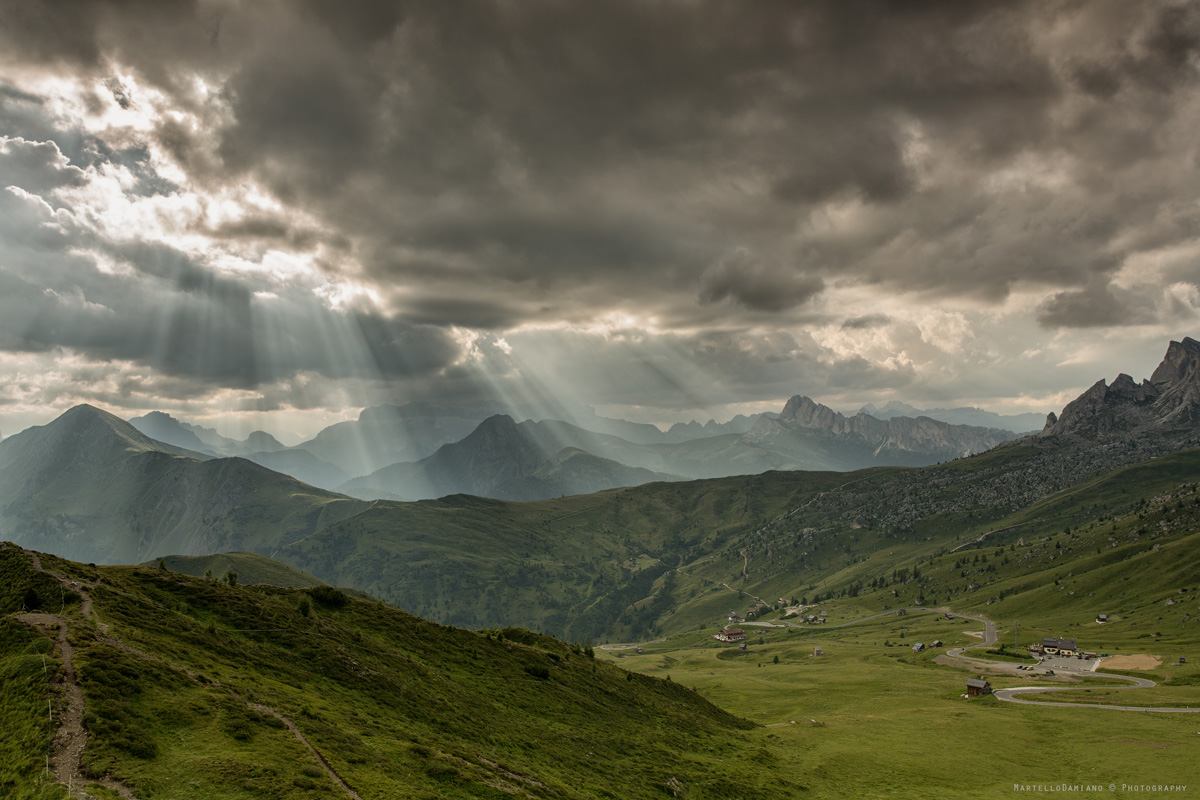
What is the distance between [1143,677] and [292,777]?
20393cm

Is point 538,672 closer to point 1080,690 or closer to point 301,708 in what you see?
point 301,708

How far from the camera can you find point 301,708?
4366cm

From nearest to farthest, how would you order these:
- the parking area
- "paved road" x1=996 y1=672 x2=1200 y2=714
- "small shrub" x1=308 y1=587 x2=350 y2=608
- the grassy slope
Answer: the grassy slope, "small shrub" x1=308 y1=587 x2=350 y2=608, "paved road" x1=996 y1=672 x2=1200 y2=714, the parking area

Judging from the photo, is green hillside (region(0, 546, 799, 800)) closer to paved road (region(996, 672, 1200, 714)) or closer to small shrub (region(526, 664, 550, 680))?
small shrub (region(526, 664, 550, 680))

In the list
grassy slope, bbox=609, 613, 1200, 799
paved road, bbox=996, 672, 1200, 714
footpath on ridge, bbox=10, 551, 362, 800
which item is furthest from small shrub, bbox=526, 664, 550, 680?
paved road, bbox=996, 672, 1200, 714

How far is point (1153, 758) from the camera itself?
77.9 metres

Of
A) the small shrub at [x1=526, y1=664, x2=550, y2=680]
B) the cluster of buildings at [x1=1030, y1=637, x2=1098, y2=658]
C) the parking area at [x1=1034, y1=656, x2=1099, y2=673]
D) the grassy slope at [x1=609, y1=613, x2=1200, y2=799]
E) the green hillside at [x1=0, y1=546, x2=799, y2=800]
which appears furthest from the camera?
the cluster of buildings at [x1=1030, y1=637, x2=1098, y2=658]

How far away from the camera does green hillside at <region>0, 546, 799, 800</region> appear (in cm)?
3150

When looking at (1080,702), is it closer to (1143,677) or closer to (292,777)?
(1143,677)

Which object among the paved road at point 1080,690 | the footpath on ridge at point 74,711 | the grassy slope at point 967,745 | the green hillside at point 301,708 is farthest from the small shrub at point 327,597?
the paved road at point 1080,690

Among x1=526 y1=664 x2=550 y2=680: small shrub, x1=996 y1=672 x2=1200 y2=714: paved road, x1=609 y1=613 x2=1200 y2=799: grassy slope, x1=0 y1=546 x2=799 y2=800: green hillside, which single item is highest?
x1=0 y1=546 x2=799 y2=800: green hillside

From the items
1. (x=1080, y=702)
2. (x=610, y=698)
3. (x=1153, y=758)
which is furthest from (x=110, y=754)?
(x=1080, y=702)

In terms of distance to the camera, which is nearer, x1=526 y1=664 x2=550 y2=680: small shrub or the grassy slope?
the grassy slope

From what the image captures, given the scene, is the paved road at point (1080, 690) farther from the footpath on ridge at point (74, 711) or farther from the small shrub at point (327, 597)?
the footpath on ridge at point (74, 711)
